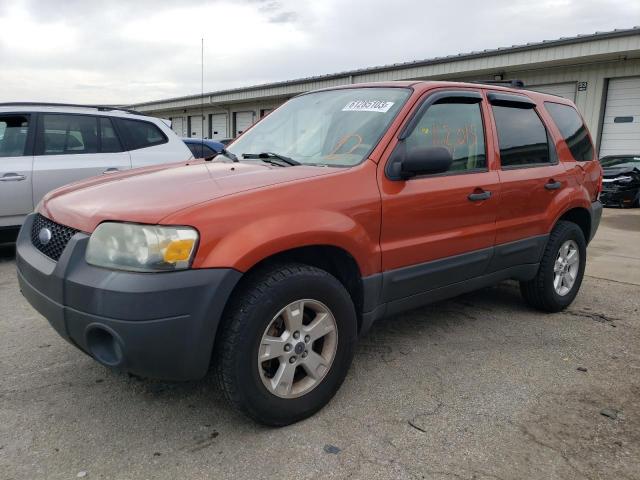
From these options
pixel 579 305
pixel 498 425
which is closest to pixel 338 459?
pixel 498 425

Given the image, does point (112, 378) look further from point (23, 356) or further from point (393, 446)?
point (393, 446)

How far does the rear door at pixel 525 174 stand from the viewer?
3.72 metres

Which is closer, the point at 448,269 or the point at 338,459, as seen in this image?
the point at 338,459

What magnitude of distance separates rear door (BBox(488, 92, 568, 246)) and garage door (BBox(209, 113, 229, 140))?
24.2 meters

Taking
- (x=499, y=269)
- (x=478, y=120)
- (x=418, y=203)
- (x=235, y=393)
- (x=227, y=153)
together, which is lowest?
(x=235, y=393)

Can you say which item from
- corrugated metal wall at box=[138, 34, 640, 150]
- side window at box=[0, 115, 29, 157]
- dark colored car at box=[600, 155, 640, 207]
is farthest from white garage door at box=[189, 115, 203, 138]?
side window at box=[0, 115, 29, 157]

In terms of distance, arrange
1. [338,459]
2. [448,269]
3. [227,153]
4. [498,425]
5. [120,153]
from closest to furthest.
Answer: [338,459], [498,425], [448,269], [227,153], [120,153]

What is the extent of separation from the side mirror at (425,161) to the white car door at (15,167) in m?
4.61

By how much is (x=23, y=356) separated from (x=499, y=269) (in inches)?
128

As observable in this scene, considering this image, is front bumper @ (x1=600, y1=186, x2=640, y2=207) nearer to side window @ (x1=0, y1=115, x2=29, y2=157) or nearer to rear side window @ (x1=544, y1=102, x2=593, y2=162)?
rear side window @ (x1=544, y1=102, x2=593, y2=162)

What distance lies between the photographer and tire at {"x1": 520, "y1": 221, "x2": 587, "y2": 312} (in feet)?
13.8

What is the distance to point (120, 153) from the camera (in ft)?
21.1

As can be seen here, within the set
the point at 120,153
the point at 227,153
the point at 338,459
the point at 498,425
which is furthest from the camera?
the point at 120,153

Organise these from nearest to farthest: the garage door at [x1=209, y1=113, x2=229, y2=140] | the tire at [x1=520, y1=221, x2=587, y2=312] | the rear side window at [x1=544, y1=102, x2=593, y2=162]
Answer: the tire at [x1=520, y1=221, x2=587, y2=312], the rear side window at [x1=544, y1=102, x2=593, y2=162], the garage door at [x1=209, y1=113, x2=229, y2=140]
